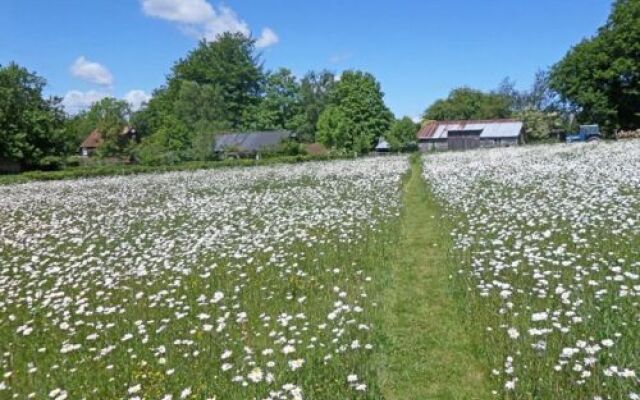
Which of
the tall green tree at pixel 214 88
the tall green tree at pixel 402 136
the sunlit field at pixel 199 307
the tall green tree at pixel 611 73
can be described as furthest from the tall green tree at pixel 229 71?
the sunlit field at pixel 199 307

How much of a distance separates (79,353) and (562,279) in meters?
7.42

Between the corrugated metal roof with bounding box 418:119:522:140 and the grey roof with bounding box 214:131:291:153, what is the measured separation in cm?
3259

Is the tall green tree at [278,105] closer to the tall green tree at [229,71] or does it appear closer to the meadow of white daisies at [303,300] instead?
the tall green tree at [229,71]

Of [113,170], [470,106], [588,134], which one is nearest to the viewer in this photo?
[113,170]

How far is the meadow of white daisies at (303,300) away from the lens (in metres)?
5.34

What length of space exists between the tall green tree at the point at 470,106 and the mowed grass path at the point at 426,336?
119420 millimetres

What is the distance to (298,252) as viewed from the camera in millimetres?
10789

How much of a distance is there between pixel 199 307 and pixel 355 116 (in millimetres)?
90693

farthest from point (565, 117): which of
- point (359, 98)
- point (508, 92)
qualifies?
point (359, 98)

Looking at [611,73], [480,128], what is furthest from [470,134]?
[611,73]

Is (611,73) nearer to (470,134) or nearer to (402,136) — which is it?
(470,134)

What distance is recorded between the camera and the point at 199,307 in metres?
7.88

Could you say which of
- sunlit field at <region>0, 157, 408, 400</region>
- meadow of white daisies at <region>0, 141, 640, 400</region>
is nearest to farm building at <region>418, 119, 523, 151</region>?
meadow of white daisies at <region>0, 141, 640, 400</region>

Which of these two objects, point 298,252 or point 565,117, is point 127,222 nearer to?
point 298,252
